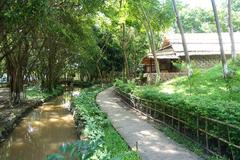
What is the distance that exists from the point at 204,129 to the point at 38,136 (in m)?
9.93

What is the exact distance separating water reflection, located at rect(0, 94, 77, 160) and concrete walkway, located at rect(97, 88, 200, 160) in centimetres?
264

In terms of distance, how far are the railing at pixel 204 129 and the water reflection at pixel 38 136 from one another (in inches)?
181

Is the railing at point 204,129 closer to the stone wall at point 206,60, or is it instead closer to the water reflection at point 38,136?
the water reflection at point 38,136

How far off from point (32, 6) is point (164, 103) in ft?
21.3

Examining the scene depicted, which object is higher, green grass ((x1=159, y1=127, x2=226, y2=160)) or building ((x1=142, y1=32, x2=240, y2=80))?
building ((x1=142, y1=32, x2=240, y2=80))

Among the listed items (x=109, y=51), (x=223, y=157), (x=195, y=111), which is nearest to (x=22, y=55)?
(x=195, y=111)

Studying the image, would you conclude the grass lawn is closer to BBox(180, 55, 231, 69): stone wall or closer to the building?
the building

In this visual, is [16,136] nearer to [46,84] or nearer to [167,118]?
[167,118]

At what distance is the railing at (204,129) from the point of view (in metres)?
9.20

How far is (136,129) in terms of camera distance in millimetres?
15812

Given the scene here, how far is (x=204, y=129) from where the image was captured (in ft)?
36.4

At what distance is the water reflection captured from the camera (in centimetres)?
1480

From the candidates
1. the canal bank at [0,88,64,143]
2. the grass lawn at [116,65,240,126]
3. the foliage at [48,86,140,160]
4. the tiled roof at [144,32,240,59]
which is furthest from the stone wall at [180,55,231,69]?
the foliage at [48,86,140,160]

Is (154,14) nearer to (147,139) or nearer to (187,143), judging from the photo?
(147,139)
